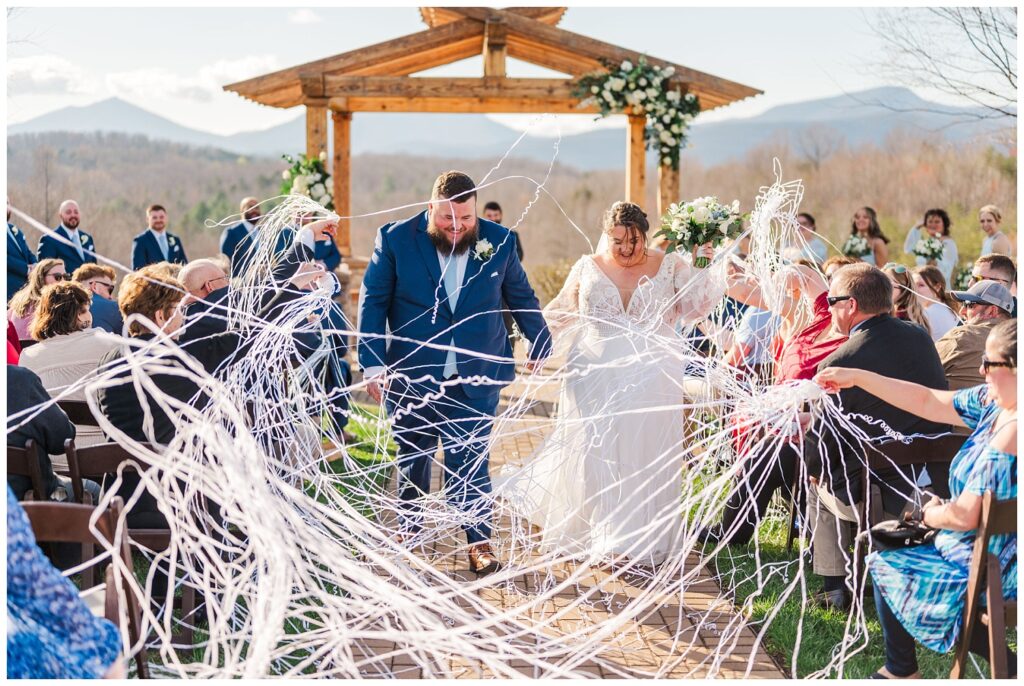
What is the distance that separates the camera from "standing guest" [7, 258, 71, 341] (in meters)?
6.02

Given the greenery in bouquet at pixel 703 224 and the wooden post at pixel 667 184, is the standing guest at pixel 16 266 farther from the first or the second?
the wooden post at pixel 667 184

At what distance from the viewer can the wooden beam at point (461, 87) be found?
41.1 feet

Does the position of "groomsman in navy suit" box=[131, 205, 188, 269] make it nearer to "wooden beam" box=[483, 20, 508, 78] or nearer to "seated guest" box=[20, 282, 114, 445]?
"wooden beam" box=[483, 20, 508, 78]

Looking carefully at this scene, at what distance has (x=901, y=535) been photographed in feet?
12.0

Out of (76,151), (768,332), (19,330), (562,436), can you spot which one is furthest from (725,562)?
(76,151)

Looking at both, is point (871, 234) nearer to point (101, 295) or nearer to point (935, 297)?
point (935, 297)

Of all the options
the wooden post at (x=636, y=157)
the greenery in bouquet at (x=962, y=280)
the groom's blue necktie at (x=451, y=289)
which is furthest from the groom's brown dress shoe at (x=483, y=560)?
the greenery in bouquet at (x=962, y=280)

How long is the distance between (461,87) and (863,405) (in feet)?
29.5

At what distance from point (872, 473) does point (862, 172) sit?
3062 cm

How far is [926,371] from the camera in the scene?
176 inches

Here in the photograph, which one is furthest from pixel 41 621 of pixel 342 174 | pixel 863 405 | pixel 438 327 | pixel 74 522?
pixel 342 174

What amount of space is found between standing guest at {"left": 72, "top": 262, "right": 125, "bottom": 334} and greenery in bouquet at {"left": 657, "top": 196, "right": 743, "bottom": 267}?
3356mm

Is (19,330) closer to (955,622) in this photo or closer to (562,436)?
(562,436)

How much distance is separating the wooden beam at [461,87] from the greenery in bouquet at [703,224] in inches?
271
